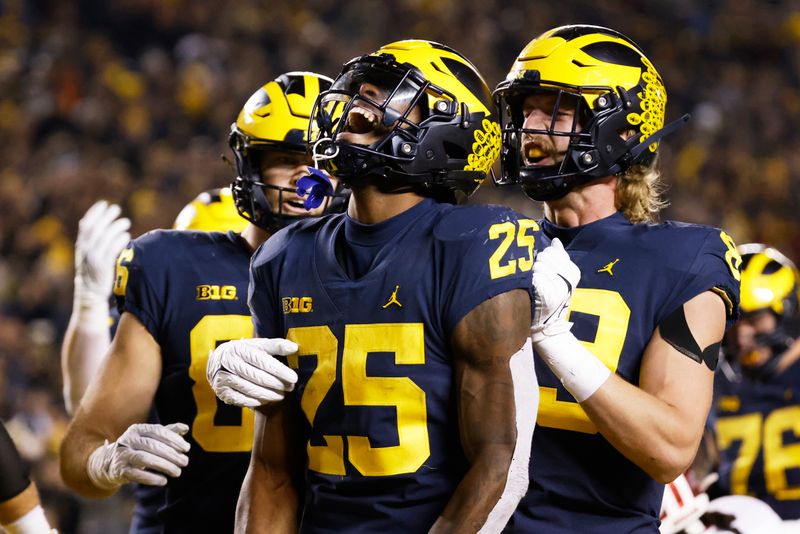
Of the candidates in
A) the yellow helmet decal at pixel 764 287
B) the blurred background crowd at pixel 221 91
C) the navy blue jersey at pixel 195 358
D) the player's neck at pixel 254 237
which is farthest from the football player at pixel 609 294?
the blurred background crowd at pixel 221 91

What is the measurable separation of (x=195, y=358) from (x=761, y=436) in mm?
2665

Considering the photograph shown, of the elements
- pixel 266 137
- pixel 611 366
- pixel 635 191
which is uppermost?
pixel 266 137

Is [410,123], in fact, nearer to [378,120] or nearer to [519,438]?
[378,120]

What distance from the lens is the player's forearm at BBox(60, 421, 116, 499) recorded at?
10.5 ft

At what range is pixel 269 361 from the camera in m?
2.32

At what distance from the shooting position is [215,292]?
330 cm

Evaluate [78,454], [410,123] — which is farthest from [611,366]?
[78,454]

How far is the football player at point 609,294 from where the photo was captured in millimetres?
2533

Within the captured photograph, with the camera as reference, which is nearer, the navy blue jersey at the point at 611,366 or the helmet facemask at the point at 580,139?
the navy blue jersey at the point at 611,366

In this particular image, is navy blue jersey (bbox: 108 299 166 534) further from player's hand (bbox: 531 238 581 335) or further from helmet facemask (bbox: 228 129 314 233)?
player's hand (bbox: 531 238 581 335)

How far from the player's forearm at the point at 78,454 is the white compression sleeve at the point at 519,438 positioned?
58.8 inches

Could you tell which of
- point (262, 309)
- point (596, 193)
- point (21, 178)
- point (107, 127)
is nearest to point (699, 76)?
point (107, 127)

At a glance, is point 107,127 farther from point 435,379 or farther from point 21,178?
point 435,379

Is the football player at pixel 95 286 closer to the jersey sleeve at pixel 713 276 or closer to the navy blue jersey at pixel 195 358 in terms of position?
the navy blue jersey at pixel 195 358
